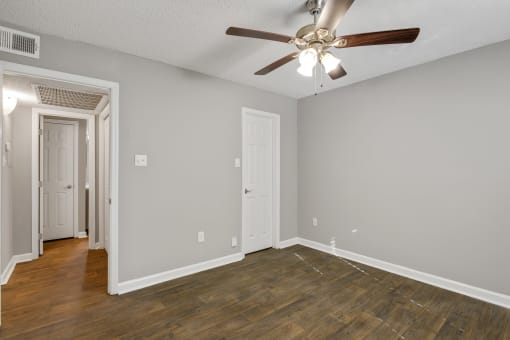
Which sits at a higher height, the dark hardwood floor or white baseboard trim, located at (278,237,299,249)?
white baseboard trim, located at (278,237,299,249)

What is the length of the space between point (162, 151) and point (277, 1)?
1.89 meters

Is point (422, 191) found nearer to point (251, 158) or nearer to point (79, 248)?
point (251, 158)

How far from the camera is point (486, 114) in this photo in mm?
2402

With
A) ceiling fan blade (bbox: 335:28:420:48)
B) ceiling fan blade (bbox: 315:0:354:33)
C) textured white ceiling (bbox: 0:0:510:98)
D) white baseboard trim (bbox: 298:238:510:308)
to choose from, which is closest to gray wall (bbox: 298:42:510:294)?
white baseboard trim (bbox: 298:238:510:308)

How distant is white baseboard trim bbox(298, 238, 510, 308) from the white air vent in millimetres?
4059

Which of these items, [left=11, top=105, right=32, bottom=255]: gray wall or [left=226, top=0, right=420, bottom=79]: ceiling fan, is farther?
[left=11, top=105, right=32, bottom=255]: gray wall

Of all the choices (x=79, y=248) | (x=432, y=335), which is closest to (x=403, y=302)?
(x=432, y=335)

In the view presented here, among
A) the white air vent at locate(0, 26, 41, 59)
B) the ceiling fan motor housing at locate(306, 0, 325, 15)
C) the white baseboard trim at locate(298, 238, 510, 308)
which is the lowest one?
the white baseboard trim at locate(298, 238, 510, 308)

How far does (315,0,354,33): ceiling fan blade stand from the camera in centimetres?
129

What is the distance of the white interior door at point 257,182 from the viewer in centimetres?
365

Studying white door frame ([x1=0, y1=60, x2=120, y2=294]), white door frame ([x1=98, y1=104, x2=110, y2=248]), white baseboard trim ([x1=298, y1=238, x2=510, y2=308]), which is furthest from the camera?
white door frame ([x1=98, y1=104, x2=110, y2=248])

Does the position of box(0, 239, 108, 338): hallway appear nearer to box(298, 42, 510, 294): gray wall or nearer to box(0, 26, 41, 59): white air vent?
box(0, 26, 41, 59): white air vent

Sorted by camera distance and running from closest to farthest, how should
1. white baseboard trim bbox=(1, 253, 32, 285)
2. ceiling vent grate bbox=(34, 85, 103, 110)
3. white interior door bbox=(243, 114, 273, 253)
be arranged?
1. white baseboard trim bbox=(1, 253, 32, 285)
2. ceiling vent grate bbox=(34, 85, 103, 110)
3. white interior door bbox=(243, 114, 273, 253)

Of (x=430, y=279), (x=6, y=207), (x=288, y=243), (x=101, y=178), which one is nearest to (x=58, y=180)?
(x=101, y=178)
